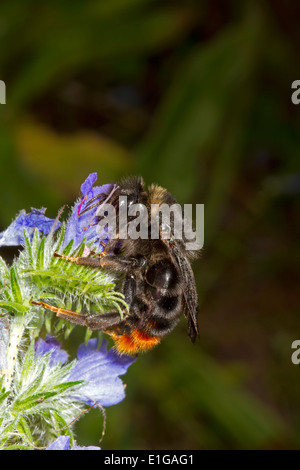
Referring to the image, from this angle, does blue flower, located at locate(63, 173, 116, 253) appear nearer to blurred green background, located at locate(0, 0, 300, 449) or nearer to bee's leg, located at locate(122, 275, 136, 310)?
bee's leg, located at locate(122, 275, 136, 310)

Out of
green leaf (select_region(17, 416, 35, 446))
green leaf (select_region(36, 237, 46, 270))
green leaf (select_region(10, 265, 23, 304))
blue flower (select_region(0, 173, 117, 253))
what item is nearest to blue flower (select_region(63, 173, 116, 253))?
blue flower (select_region(0, 173, 117, 253))

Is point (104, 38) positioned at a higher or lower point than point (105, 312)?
higher

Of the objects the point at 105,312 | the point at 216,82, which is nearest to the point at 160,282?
the point at 105,312

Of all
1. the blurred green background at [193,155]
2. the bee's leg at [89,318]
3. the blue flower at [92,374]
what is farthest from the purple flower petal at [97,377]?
the blurred green background at [193,155]

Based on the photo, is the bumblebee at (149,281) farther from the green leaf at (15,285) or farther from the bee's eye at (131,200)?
the green leaf at (15,285)

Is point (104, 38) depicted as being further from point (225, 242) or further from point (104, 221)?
point (104, 221)

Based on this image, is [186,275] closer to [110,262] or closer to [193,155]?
[110,262]
